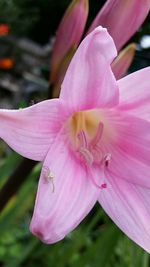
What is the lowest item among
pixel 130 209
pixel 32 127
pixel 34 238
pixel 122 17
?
pixel 34 238

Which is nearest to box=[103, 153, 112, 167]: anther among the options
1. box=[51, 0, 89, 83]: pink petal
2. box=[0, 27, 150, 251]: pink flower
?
box=[0, 27, 150, 251]: pink flower

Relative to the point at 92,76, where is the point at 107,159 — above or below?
below

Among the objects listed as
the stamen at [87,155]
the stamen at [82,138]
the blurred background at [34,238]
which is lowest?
the blurred background at [34,238]

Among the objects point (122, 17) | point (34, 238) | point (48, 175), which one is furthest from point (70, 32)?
point (34, 238)

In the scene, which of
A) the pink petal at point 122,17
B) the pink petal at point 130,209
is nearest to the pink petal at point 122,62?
the pink petal at point 122,17

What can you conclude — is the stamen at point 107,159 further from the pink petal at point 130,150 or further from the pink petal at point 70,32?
the pink petal at point 70,32

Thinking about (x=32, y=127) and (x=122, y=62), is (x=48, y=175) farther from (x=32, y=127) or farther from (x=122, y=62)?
(x=122, y=62)

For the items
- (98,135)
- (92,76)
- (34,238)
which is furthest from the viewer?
(34,238)
